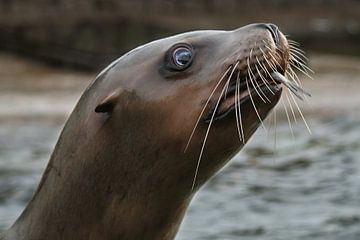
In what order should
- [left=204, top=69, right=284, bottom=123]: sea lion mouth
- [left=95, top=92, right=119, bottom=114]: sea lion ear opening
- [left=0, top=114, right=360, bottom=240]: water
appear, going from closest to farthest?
[left=204, top=69, right=284, bottom=123]: sea lion mouth < [left=95, top=92, right=119, bottom=114]: sea lion ear opening < [left=0, top=114, right=360, bottom=240]: water

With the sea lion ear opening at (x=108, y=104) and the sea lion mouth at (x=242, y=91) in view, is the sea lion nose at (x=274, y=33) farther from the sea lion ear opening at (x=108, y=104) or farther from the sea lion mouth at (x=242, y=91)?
the sea lion ear opening at (x=108, y=104)

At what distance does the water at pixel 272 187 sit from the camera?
8273mm

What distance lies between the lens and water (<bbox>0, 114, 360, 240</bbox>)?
27.1ft

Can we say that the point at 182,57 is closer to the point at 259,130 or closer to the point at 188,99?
the point at 188,99

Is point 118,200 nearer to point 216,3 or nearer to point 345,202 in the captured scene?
point 345,202

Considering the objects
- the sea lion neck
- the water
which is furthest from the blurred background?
the sea lion neck

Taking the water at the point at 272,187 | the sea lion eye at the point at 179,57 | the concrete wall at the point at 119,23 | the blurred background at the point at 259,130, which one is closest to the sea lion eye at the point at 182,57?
the sea lion eye at the point at 179,57

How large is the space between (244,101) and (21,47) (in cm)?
1679

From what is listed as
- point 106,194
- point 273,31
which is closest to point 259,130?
point 106,194

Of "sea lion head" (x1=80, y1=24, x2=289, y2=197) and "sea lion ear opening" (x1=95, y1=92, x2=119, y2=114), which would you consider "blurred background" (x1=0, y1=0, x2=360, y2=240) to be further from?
"sea lion ear opening" (x1=95, y1=92, x2=119, y2=114)

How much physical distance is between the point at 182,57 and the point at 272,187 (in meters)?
5.35

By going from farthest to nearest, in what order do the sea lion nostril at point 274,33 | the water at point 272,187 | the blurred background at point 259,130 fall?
the blurred background at point 259,130 < the water at point 272,187 < the sea lion nostril at point 274,33

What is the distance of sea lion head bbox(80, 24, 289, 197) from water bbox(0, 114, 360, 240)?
3.39 m

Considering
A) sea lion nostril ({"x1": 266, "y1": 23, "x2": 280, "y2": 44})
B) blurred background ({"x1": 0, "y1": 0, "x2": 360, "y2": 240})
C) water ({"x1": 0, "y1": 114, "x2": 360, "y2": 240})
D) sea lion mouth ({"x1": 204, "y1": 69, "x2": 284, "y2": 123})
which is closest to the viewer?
sea lion mouth ({"x1": 204, "y1": 69, "x2": 284, "y2": 123})
